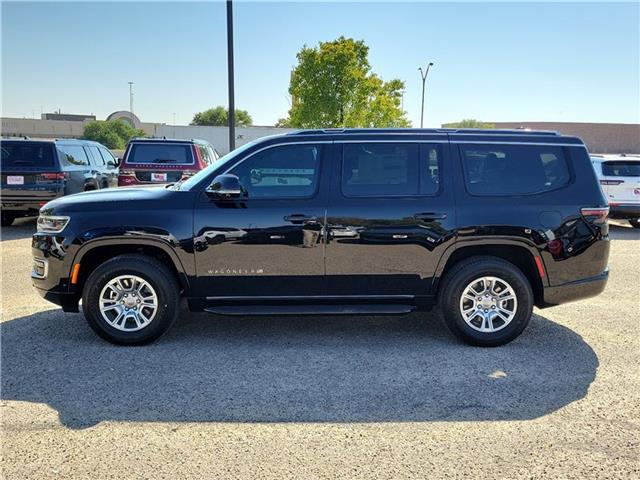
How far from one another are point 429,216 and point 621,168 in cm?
944

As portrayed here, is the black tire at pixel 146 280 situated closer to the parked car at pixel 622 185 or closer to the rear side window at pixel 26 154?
the rear side window at pixel 26 154

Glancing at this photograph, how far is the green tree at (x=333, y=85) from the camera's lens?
29.6 meters

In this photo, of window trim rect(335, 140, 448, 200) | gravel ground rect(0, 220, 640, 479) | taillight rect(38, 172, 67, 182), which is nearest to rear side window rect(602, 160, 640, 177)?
gravel ground rect(0, 220, 640, 479)

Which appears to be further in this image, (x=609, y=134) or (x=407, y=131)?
(x=609, y=134)

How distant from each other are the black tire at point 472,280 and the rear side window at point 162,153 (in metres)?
7.10

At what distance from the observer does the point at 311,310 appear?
4805mm

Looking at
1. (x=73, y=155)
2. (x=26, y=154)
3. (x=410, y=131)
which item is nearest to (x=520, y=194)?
(x=410, y=131)

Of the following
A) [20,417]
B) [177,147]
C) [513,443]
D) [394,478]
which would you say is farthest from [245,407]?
[177,147]

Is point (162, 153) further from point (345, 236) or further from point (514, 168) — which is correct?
point (514, 168)

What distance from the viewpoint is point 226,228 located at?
4707 millimetres

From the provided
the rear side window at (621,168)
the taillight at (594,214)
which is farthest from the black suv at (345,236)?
the rear side window at (621,168)

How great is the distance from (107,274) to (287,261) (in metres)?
1.61

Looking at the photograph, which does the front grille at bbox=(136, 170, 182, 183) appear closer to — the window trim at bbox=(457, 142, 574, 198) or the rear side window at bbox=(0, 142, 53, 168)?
the rear side window at bbox=(0, 142, 53, 168)

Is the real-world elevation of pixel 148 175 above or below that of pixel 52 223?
above
